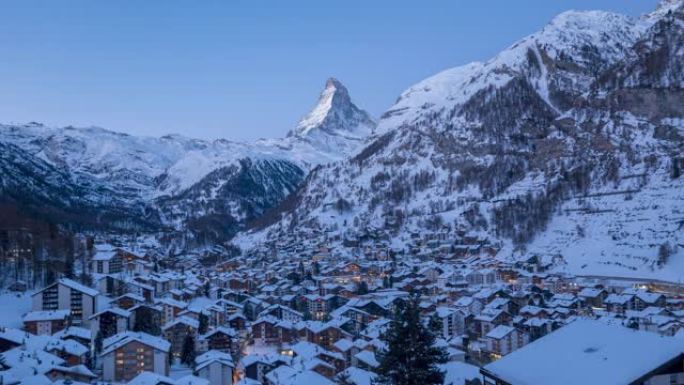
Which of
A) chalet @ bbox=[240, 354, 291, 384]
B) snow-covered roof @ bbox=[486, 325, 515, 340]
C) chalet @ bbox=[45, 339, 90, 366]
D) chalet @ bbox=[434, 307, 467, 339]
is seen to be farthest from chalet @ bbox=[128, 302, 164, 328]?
snow-covered roof @ bbox=[486, 325, 515, 340]

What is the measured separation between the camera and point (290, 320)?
153 feet

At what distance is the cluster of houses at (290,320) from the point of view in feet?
88.9

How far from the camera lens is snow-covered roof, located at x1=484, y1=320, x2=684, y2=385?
6.39 m

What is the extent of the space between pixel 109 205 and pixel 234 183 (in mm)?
39999

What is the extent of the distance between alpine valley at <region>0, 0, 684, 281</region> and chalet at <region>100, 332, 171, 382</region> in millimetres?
42095

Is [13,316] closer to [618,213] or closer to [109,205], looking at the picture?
[618,213]

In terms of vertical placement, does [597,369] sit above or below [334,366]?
above

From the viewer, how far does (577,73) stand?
116 m

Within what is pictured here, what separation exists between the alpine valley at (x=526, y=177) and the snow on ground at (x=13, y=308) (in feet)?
143

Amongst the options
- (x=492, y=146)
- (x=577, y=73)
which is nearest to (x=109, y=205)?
(x=492, y=146)

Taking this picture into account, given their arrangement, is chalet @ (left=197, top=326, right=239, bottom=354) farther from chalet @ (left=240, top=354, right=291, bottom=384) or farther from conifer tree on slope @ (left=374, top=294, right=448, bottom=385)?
conifer tree on slope @ (left=374, top=294, right=448, bottom=385)

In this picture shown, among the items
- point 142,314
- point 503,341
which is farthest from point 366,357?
point 142,314

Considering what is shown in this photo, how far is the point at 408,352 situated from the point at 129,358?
23990 mm

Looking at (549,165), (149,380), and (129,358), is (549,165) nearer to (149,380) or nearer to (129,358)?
(129,358)
